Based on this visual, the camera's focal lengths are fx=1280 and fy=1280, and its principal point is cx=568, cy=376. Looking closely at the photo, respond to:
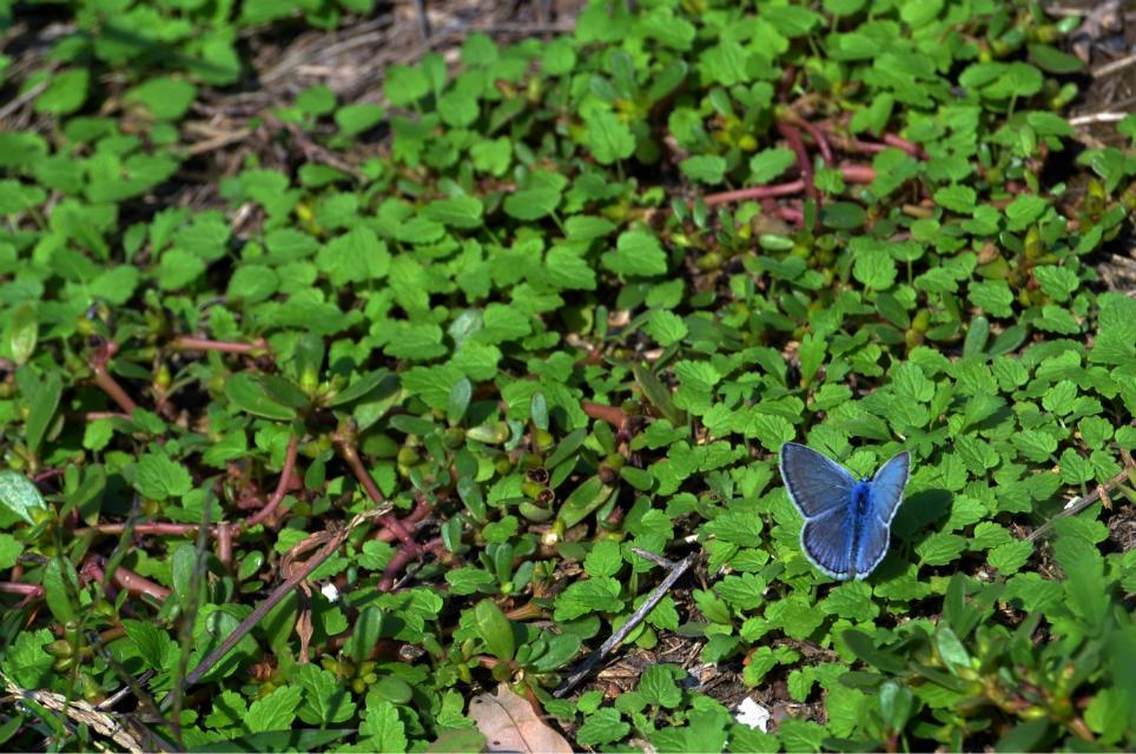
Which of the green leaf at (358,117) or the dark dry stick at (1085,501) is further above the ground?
the green leaf at (358,117)

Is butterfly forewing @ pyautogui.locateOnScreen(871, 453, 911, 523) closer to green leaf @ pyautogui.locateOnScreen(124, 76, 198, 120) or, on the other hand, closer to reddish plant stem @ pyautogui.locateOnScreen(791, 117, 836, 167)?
reddish plant stem @ pyautogui.locateOnScreen(791, 117, 836, 167)

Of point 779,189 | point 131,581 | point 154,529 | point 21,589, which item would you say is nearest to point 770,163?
point 779,189

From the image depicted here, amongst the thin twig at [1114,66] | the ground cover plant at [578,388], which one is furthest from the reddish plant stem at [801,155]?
the thin twig at [1114,66]

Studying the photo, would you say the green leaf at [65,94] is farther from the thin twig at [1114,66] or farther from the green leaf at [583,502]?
the thin twig at [1114,66]

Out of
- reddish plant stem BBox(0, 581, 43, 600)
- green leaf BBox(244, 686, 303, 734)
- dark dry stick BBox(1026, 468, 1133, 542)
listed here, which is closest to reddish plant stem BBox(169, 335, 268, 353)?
reddish plant stem BBox(0, 581, 43, 600)

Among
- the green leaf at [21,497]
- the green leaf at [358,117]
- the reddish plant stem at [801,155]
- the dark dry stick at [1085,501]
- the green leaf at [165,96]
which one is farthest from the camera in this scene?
the green leaf at [165,96]
